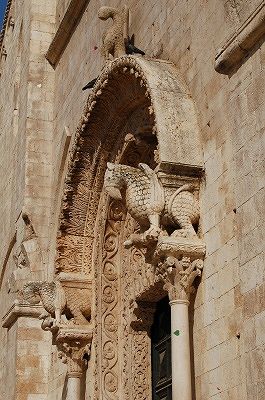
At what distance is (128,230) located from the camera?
31.5 feet

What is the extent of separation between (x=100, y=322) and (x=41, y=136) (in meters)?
4.02

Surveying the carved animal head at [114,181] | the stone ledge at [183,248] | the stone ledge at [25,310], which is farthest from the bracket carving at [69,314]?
the stone ledge at [183,248]

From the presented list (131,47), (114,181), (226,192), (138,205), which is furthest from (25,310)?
(226,192)

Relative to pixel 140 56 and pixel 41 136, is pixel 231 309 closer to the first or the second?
pixel 140 56

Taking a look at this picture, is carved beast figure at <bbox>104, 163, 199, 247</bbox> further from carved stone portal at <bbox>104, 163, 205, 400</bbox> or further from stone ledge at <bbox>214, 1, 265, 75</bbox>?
stone ledge at <bbox>214, 1, 265, 75</bbox>

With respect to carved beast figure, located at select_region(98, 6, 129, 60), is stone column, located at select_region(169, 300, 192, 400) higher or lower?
lower

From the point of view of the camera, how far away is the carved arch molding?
7.83 meters

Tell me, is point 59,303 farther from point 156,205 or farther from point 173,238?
point 173,238

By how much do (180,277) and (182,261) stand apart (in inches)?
5.4

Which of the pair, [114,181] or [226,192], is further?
[114,181]

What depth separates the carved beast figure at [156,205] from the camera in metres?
6.76

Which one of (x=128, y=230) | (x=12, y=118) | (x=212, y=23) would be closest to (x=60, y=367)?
(x=128, y=230)

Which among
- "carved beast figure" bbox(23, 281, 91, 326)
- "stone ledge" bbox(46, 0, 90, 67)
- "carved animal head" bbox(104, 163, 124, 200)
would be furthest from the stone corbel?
"stone ledge" bbox(46, 0, 90, 67)

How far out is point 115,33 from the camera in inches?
358
